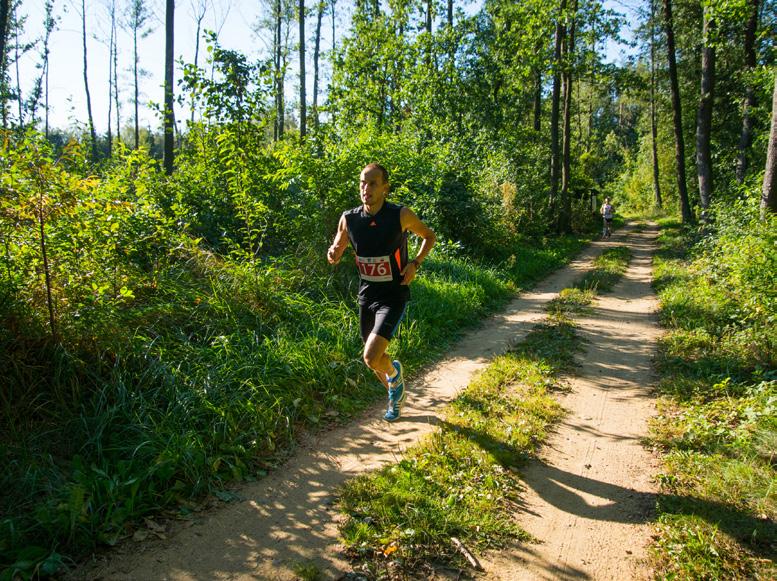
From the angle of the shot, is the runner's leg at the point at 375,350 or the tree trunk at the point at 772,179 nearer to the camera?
the runner's leg at the point at 375,350

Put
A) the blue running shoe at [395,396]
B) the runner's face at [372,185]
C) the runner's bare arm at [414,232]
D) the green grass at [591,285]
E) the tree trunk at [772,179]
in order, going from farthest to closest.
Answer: the green grass at [591,285], the tree trunk at [772,179], the blue running shoe at [395,396], the runner's bare arm at [414,232], the runner's face at [372,185]

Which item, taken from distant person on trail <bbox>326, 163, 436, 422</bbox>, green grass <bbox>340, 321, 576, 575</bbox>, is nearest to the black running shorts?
distant person on trail <bbox>326, 163, 436, 422</bbox>

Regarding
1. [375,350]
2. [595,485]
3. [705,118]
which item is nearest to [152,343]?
[375,350]

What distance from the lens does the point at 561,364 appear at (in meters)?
6.12

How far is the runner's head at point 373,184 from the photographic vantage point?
4.18 metres

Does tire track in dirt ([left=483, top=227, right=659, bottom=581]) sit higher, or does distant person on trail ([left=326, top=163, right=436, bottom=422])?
distant person on trail ([left=326, top=163, right=436, bottom=422])

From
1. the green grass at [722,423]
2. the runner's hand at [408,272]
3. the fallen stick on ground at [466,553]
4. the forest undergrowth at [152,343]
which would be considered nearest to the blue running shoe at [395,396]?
the forest undergrowth at [152,343]

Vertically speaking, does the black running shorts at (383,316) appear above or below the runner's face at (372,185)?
below

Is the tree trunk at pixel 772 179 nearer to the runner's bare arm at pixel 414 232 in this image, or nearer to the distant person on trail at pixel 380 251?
the runner's bare arm at pixel 414 232

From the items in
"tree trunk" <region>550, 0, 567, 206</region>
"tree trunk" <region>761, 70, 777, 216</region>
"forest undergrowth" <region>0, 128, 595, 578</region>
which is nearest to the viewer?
"forest undergrowth" <region>0, 128, 595, 578</region>

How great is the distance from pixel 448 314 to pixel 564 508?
491cm

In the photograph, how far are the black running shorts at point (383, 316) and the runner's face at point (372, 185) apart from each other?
95cm

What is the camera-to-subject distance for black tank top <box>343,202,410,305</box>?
4266 mm

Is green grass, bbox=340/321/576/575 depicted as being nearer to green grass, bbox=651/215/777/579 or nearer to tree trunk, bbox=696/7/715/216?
green grass, bbox=651/215/777/579
